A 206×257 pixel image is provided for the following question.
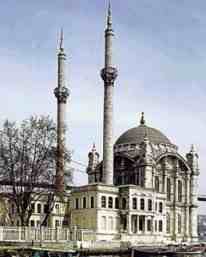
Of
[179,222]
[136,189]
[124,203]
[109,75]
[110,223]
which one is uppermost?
[109,75]

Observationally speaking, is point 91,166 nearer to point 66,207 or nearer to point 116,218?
point 66,207

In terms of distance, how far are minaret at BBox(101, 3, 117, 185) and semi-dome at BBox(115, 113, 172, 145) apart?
13.8m

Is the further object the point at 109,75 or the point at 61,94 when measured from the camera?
the point at 61,94

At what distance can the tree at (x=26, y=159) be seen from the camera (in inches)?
1890

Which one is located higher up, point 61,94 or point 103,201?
point 61,94

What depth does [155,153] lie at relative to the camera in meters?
75.8

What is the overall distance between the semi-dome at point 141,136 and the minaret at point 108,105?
45.4ft

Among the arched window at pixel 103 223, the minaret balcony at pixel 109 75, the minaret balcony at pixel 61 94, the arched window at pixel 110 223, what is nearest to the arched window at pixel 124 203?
the arched window at pixel 110 223

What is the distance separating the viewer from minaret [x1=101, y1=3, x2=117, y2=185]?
6359cm

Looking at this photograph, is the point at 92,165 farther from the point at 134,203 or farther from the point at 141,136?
the point at 134,203

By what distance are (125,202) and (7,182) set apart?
61.5ft

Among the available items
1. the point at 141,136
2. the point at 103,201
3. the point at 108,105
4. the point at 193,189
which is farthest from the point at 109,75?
the point at 193,189

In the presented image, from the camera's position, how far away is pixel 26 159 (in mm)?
48156

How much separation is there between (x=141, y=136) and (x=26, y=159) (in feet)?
106
